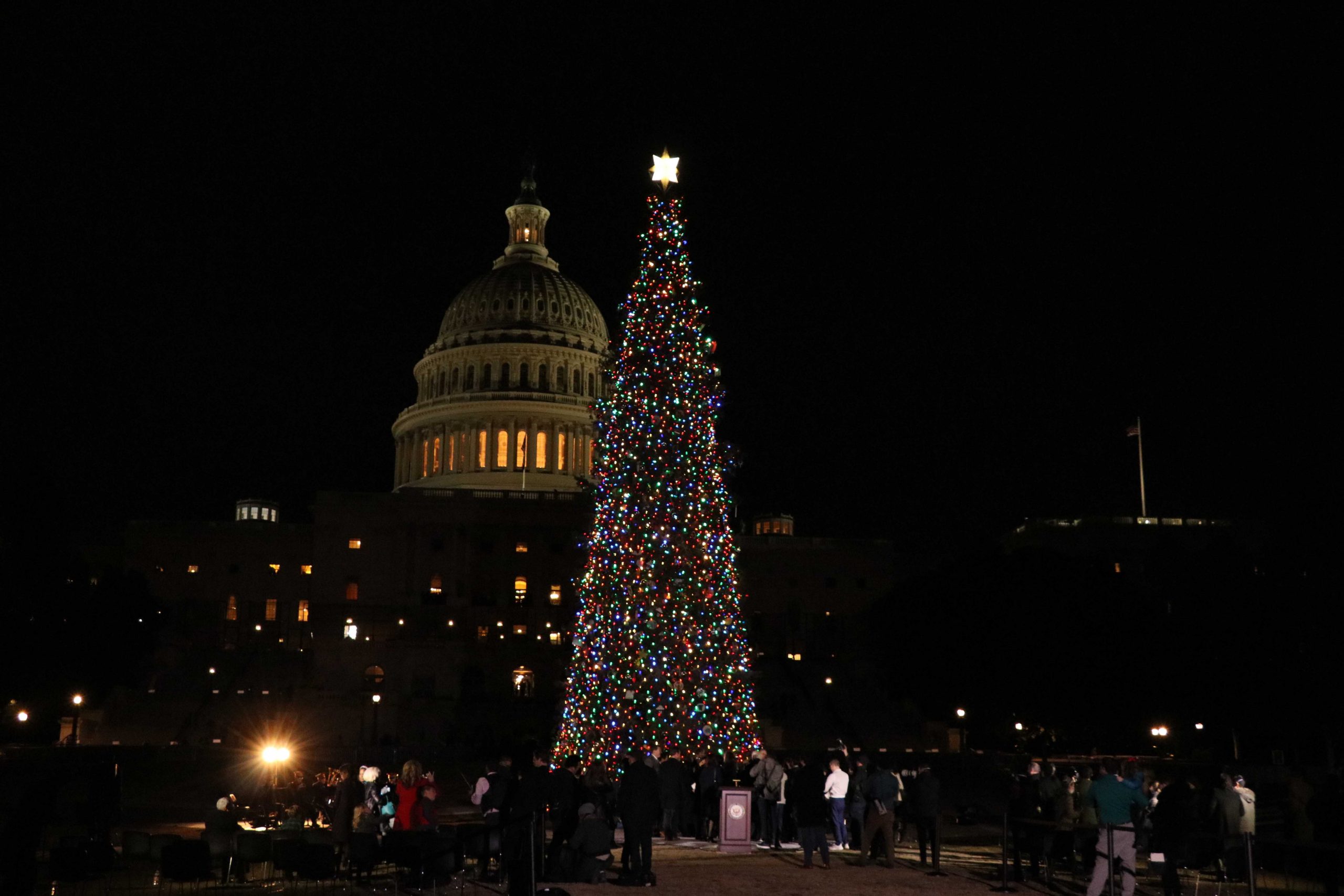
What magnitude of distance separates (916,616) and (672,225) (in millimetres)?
42724

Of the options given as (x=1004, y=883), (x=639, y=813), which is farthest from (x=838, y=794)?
(x=639, y=813)

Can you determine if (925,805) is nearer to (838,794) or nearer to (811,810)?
(811,810)

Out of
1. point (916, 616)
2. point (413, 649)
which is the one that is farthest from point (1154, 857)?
point (413, 649)

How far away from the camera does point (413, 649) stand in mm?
88188

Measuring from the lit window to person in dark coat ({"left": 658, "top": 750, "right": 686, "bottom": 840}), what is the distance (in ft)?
201

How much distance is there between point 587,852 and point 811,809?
11.5ft

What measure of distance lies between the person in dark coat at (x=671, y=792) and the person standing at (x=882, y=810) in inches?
161

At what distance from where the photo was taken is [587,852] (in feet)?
68.0

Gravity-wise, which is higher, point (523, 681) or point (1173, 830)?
point (523, 681)

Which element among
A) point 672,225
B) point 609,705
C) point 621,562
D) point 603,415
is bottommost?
point 609,705

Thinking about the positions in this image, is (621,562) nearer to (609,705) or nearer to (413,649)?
(609,705)

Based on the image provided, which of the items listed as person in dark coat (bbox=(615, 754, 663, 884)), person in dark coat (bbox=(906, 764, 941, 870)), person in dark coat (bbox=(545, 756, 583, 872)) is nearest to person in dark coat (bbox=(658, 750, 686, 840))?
person in dark coat (bbox=(906, 764, 941, 870))

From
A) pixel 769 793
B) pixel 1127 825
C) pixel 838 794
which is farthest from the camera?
pixel 769 793

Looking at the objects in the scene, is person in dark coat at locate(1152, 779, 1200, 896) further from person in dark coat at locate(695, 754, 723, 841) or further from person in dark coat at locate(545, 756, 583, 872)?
person in dark coat at locate(695, 754, 723, 841)
